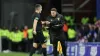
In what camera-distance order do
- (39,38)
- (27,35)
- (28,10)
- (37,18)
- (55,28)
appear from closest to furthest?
(37,18) < (39,38) < (55,28) < (27,35) < (28,10)

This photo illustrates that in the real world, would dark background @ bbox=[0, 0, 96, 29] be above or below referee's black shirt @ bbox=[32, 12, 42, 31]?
below

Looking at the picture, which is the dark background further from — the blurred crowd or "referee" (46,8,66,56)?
"referee" (46,8,66,56)

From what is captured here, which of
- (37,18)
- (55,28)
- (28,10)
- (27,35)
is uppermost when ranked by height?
(37,18)

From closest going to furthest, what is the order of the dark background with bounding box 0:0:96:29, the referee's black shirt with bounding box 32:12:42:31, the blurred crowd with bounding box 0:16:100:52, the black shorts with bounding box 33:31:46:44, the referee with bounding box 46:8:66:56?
the referee's black shirt with bounding box 32:12:42:31 → the black shorts with bounding box 33:31:46:44 → the referee with bounding box 46:8:66:56 → the blurred crowd with bounding box 0:16:100:52 → the dark background with bounding box 0:0:96:29

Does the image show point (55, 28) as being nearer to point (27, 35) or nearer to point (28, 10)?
point (27, 35)

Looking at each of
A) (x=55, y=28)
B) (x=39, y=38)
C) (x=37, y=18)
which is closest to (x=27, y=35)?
(x=55, y=28)

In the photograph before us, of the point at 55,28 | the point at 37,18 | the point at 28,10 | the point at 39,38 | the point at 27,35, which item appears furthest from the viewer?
the point at 28,10

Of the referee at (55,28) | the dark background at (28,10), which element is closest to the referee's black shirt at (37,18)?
the referee at (55,28)

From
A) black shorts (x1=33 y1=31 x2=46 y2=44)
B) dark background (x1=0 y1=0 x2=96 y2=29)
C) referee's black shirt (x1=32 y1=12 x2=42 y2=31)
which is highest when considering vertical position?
referee's black shirt (x1=32 y1=12 x2=42 y2=31)

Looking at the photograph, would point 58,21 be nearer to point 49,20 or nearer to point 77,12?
point 49,20

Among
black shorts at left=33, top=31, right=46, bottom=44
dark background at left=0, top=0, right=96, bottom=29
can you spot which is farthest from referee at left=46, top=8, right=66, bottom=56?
dark background at left=0, top=0, right=96, bottom=29

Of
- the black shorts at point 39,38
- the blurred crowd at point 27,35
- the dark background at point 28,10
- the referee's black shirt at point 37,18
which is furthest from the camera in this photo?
the dark background at point 28,10

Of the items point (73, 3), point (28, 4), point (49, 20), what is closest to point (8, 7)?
point (28, 4)

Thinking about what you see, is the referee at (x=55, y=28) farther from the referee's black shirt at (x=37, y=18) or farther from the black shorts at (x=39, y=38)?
the black shorts at (x=39, y=38)
